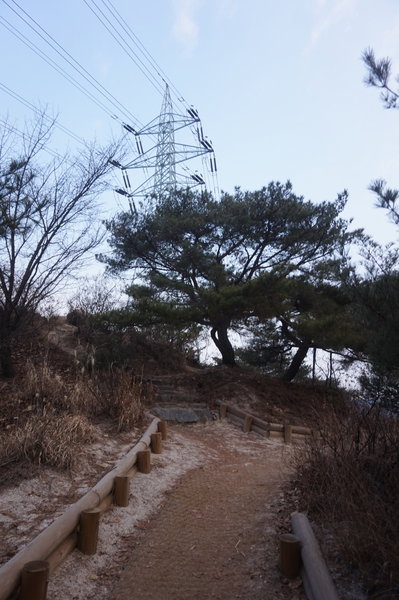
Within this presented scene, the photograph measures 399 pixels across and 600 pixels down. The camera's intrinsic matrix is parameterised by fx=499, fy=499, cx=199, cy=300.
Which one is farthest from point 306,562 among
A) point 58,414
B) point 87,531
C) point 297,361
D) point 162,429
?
point 297,361

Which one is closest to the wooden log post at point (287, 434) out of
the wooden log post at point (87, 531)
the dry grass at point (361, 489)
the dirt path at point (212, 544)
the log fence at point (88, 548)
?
the dirt path at point (212, 544)

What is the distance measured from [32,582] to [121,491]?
2116mm

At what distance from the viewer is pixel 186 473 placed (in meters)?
6.93

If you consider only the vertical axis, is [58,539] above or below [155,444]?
below

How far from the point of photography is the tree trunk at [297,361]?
13805 mm

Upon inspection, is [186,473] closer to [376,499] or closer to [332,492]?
[332,492]

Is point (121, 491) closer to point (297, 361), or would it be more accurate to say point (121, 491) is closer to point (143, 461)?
point (143, 461)

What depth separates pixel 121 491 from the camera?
5055 millimetres

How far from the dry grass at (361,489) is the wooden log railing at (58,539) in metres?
1.93

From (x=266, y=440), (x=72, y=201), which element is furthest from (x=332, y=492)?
(x=72, y=201)

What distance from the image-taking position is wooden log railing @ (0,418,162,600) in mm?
2938

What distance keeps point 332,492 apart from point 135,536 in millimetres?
1842

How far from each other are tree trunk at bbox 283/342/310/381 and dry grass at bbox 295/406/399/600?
25.4 ft

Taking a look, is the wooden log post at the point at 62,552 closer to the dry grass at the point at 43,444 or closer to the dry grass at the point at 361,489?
the dry grass at the point at 43,444
